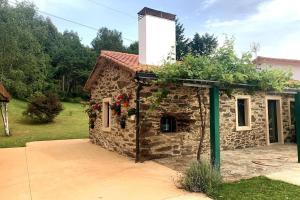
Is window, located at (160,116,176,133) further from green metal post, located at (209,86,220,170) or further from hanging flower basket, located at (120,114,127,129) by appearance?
green metal post, located at (209,86,220,170)

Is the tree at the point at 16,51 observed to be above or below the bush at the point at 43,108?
above

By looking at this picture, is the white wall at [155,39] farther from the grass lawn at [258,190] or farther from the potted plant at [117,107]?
the grass lawn at [258,190]

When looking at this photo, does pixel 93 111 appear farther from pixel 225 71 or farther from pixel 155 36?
pixel 225 71

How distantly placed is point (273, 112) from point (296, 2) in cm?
501

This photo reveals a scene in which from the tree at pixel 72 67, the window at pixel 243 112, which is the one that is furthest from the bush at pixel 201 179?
the tree at pixel 72 67

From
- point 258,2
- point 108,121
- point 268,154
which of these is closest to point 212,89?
point 268,154

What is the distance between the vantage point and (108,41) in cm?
4466

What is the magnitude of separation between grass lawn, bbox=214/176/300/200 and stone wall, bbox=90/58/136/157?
12.6ft

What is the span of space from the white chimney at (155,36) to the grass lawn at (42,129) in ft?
26.9

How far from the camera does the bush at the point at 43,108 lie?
2011cm

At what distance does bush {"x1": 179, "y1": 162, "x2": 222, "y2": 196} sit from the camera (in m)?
5.50

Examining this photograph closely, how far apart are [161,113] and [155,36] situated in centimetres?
316

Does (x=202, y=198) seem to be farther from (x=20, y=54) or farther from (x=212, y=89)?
(x=20, y=54)

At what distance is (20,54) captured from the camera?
67.7 feet
